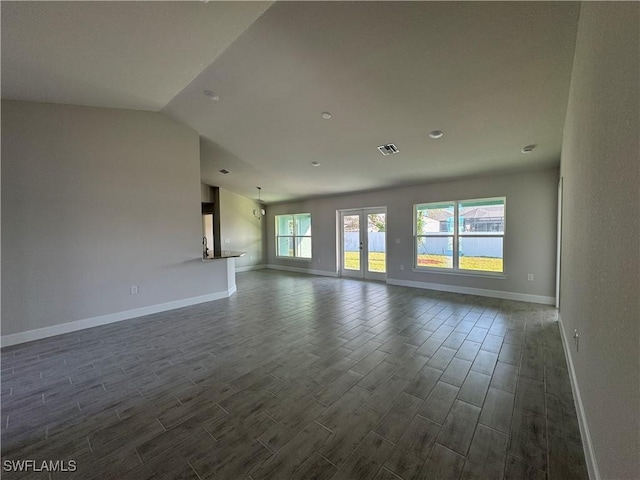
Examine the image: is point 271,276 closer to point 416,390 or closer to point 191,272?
point 191,272

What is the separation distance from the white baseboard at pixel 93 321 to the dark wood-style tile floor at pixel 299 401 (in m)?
0.16

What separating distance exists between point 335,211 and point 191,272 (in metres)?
4.48

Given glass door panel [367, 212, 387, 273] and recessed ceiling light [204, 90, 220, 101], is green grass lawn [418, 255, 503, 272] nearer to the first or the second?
glass door panel [367, 212, 387, 273]

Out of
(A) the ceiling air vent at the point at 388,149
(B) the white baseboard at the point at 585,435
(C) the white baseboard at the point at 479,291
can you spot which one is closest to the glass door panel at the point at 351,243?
(C) the white baseboard at the point at 479,291

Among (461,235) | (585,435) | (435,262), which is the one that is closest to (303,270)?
(435,262)

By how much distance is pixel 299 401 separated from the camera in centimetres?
209

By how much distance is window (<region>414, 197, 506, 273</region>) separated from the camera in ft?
17.1

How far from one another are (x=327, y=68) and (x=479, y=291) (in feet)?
16.7

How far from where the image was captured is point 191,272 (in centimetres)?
490

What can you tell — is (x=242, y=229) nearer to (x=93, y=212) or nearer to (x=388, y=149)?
(x=93, y=212)

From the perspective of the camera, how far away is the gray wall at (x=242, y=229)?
8.67 meters

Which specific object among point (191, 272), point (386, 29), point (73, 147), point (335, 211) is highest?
point (386, 29)

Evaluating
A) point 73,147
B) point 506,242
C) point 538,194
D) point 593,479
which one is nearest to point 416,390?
point 593,479

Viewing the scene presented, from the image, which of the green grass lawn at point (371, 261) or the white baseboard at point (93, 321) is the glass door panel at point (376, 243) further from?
the white baseboard at point (93, 321)
